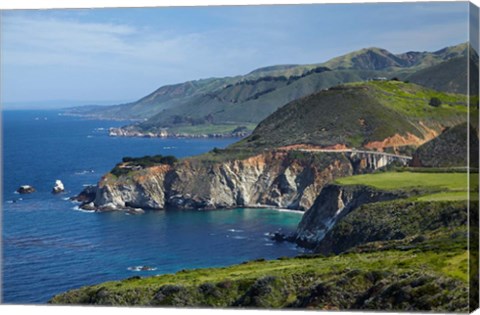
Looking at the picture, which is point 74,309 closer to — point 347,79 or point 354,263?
point 354,263

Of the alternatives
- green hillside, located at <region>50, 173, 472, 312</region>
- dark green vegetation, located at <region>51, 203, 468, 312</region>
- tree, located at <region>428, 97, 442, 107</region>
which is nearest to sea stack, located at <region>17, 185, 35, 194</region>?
tree, located at <region>428, 97, 442, 107</region>

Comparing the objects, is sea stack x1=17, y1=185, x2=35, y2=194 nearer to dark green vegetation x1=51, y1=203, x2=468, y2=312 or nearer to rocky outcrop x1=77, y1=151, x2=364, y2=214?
rocky outcrop x1=77, y1=151, x2=364, y2=214

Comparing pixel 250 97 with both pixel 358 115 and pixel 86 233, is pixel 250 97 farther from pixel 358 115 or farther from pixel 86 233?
pixel 86 233

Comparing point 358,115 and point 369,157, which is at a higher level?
point 358,115

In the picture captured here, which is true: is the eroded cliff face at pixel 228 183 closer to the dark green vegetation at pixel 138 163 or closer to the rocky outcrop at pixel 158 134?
the dark green vegetation at pixel 138 163

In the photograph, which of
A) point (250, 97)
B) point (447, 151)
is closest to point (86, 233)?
point (447, 151)

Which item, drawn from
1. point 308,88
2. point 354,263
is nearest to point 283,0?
point 354,263

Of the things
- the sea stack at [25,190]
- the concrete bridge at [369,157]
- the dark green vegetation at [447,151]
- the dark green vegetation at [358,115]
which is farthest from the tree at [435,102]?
the sea stack at [25,190]
